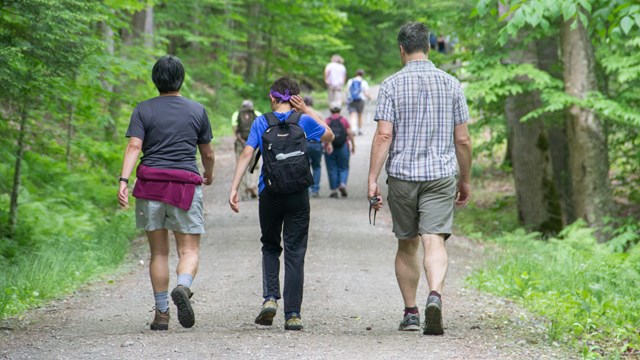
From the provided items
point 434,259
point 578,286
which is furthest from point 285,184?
point 578,286

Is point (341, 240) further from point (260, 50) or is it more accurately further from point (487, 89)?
point (260, 50)

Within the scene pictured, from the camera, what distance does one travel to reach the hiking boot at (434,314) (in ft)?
22.6

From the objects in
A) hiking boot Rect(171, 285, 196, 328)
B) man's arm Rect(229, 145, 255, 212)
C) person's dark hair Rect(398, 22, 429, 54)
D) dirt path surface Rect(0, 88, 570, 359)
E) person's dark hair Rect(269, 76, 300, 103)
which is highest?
person's dark hair Rect(398, 22, 429, 54)

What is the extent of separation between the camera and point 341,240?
558 inches

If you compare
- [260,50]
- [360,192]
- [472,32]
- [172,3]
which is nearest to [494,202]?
[360,192]

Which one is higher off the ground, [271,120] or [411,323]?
[271,120]

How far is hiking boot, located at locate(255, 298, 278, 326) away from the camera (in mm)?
7441

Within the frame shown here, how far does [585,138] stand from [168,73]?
366 inches

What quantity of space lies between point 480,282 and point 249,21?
24622 mm

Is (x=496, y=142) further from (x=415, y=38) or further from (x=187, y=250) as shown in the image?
(x=187, y=250)

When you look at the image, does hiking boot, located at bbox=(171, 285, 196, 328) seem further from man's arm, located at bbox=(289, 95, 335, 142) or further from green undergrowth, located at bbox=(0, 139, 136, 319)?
green undergrowth, located at bbox=(0, 139, 136, 319)

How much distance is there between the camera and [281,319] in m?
8.23

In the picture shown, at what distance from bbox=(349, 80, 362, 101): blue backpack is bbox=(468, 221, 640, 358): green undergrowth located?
40.6 feet

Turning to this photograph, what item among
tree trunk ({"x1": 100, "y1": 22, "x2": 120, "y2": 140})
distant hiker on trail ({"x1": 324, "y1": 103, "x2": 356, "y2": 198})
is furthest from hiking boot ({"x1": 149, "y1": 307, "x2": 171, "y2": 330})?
distant hiker on trail ({"x1": 324, "y1": 103, "x2": 356, "y2": 198})
